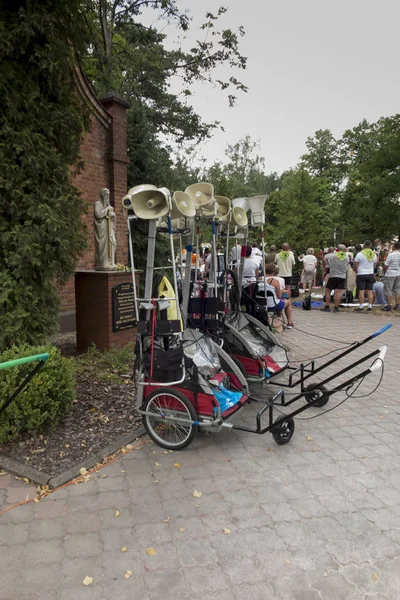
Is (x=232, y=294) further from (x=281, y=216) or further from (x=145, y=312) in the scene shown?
(x=281, y=216)

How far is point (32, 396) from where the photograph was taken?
369 centimetres

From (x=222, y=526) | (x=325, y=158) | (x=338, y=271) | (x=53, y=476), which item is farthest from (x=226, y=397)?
(x=325, y=158)

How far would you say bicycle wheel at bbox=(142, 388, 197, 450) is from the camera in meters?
3.64

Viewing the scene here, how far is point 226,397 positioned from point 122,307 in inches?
125

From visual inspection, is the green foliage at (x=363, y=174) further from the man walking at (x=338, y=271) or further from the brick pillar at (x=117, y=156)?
the brick pillar at (x=117, y=156)

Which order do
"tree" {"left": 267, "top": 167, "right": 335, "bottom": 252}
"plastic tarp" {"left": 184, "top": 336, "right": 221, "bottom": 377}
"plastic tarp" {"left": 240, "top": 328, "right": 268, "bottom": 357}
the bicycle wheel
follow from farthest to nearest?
"tree" {"left": 267, "top": 167, "right": 335, "bottom": 252}, "plastic tarp" {"left": 240, "top": 328, "right": 268, "bottom": 357}, "plastic tarp" {"left": 184, "top": 336, "right": 221, "bottom": 377}, the bicycle wheel

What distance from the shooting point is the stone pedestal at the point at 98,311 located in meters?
6.37

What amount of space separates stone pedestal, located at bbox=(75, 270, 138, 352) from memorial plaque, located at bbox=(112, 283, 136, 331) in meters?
0.05

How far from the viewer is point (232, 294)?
228 inches

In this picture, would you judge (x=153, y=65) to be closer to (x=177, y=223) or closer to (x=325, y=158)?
(x=177, y=223)

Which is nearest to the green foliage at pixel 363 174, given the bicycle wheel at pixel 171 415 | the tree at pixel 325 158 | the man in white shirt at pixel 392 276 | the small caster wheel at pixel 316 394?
the tree at pixel 325 158

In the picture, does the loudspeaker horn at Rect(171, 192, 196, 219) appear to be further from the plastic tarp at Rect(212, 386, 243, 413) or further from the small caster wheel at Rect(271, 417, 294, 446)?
the small caster wheel at Rect(271, 417, 294, 446)

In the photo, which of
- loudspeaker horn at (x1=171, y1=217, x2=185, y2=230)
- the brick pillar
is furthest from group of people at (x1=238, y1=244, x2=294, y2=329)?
the brick pillar

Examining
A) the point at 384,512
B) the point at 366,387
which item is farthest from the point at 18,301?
the point at 366,387
